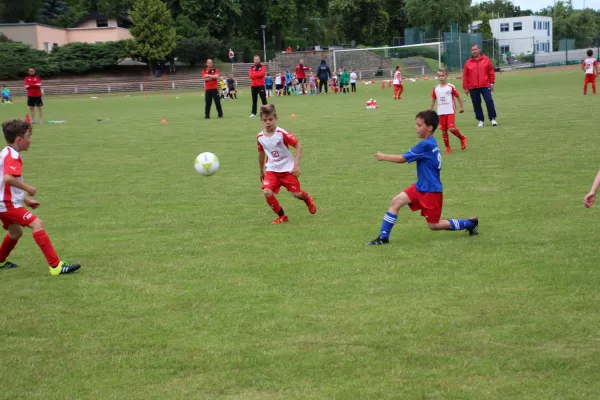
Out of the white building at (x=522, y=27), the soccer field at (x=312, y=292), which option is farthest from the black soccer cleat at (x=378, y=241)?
the white building at (x=522, y=27)

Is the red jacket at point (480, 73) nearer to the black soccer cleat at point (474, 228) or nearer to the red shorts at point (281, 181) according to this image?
the red shorts at point (281, 181)

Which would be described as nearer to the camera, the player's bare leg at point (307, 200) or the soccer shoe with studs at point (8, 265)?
the soccer shoe with studs at point (8, 265)

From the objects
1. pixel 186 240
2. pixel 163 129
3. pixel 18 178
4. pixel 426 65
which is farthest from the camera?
pixel 426 65

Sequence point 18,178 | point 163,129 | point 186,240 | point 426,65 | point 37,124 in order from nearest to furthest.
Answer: point 18,178
point 186,240
point 163,129
point 37,124
point 426,65

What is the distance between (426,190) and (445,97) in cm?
780

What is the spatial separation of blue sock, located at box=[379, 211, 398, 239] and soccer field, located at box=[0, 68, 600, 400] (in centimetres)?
15

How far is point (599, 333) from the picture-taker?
491 cm

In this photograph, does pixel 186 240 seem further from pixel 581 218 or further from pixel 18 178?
pixel 581 218

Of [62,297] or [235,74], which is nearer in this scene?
[62,297]

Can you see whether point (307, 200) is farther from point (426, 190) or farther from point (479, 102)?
point (479, 102)

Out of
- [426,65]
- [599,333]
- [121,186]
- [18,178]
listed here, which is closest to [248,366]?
[599,333]

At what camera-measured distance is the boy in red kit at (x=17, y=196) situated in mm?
7031

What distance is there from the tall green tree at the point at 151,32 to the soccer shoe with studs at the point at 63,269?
62.1 m

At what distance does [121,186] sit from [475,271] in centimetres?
767
